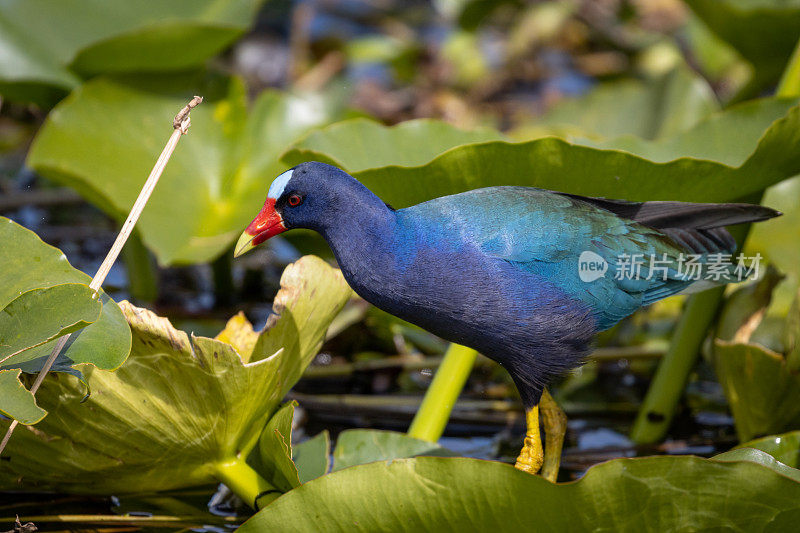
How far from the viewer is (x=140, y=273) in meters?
2.74

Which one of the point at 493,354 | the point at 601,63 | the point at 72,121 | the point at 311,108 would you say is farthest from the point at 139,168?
the point at 601,63

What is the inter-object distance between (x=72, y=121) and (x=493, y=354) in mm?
1412

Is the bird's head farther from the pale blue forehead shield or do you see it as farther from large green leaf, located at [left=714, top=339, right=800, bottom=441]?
large green leaf, located at [left=714, top=339, right=800, bottom=441]

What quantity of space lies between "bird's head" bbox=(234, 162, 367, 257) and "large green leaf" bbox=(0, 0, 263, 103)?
1.05 m

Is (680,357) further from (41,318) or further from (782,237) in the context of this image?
(41,318)

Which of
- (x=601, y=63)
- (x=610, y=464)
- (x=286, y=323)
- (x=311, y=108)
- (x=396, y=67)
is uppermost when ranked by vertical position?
(x=601, y=63)

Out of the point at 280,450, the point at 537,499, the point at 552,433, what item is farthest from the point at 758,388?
the point at 280,450

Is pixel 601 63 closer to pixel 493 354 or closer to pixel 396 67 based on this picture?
pixel 396 67

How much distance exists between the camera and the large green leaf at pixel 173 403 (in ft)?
4.49

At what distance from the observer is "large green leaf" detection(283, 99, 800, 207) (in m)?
1.58

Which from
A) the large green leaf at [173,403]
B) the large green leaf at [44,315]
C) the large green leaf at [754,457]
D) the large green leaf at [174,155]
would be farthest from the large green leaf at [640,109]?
the large green leaf at [44,315]

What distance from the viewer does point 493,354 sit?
1554 millimetres

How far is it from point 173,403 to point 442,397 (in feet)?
1.94

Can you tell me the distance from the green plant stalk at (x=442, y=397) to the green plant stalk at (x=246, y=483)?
0.36 meters
